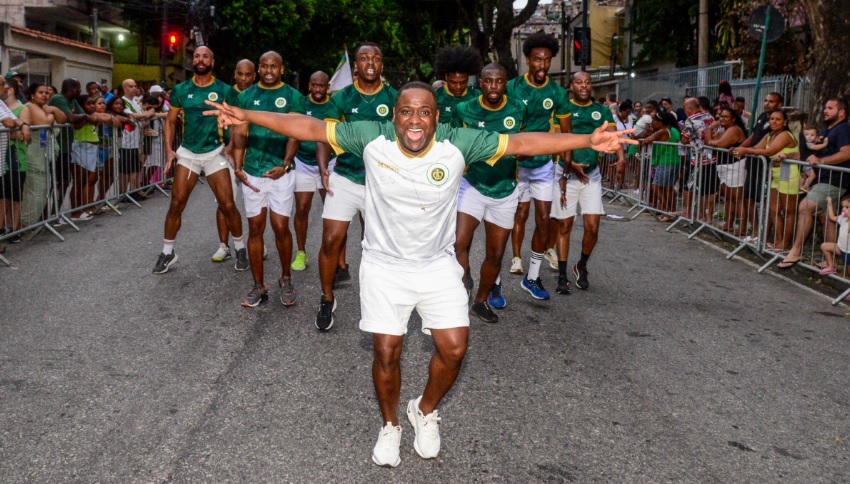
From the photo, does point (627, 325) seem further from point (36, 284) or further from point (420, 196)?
point (36, 284)

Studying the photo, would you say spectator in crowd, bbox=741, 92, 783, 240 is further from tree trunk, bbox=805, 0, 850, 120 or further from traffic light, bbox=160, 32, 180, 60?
traffic light, bbox=160, 32, 180, 60

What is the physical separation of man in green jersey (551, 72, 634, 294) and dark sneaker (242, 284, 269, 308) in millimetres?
2700

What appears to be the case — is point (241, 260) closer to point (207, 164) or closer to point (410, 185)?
point (207, 164)

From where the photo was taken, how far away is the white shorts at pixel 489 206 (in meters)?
6.53

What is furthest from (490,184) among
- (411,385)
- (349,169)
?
(411,385)

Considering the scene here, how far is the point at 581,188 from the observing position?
8.08m

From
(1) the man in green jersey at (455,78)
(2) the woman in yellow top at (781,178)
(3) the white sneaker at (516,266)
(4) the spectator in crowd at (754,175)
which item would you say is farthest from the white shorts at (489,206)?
(4) the spectator in crowd at (754,175)

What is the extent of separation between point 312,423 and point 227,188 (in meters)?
4.03

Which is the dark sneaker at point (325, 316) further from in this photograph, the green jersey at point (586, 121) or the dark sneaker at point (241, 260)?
the green jersey at point (586, 121)

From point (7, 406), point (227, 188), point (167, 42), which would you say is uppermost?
point (167, 42)

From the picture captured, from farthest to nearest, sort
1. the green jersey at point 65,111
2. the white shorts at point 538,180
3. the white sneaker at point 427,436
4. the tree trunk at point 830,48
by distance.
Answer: the green jersey at point 65,111 → the tree trunk at point 830,48 → the white shorts at point 538,180 → the white sneaker at point 427,436

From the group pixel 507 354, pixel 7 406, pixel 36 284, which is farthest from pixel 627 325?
pixel 36 284

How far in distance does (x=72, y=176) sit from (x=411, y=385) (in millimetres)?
8158

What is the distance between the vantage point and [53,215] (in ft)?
34.5
